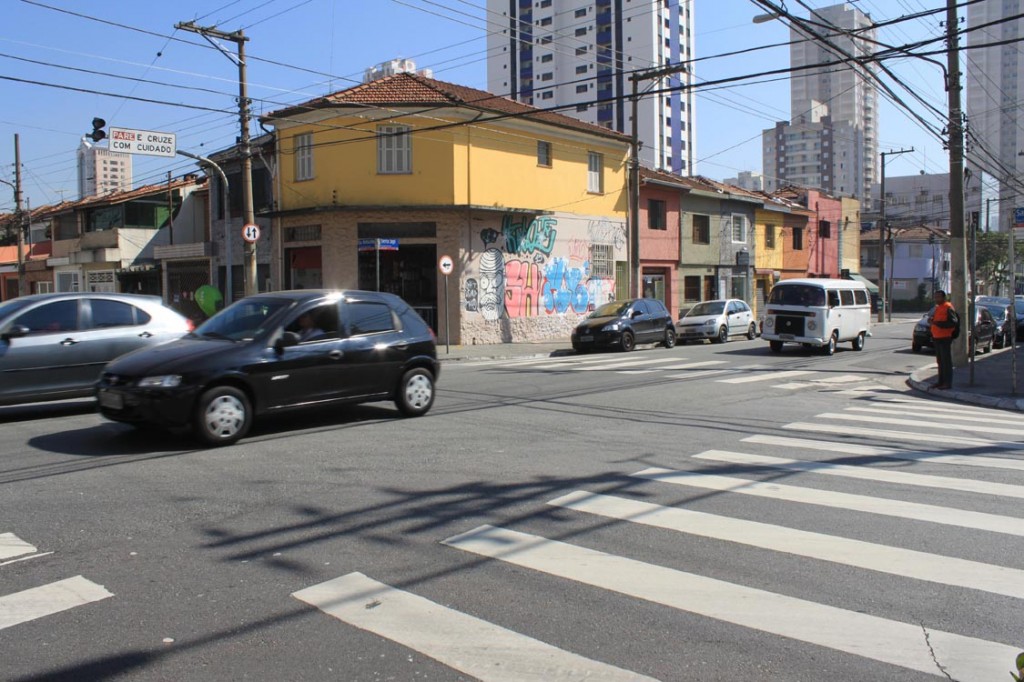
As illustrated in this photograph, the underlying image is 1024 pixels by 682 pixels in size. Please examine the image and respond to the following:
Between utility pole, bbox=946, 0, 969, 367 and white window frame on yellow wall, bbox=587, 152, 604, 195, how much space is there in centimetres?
1411

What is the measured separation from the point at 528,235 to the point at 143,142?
42.5 feet

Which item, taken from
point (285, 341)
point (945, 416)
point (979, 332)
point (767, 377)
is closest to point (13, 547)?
point (285, 341)

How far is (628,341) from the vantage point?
77.2 ft

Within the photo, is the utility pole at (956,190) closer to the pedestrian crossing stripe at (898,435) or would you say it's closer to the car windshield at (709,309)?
the pedestrian crossing stripe at (898,435)

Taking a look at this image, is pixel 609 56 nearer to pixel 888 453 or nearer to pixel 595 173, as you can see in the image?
pixel 595 173

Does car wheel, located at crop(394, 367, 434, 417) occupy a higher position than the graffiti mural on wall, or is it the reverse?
the graffiti mural on wall

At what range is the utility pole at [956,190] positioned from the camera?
1802 cm

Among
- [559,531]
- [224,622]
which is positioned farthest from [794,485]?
[224,622]

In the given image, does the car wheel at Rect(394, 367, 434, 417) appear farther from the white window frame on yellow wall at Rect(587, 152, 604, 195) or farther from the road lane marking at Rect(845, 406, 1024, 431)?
the white window frame on yellow wall at Rect(587, 152, 604, 195)

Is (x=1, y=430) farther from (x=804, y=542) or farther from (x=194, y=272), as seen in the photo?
(x=194, y=272)

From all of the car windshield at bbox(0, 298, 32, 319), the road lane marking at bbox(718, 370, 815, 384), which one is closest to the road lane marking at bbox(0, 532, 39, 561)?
the car windshield at bbox(0, 298, 32, 319)

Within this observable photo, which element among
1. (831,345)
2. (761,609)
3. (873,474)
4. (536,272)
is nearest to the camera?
(761,609)

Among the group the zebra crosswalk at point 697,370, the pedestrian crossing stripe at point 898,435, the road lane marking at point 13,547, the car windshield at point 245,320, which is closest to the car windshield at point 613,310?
the zebra crosswalk at point 697,370

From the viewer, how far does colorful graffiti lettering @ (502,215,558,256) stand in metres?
27.2
